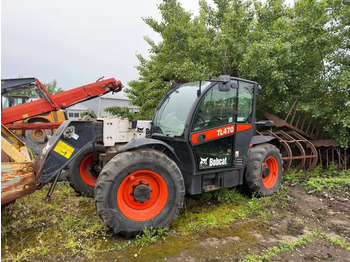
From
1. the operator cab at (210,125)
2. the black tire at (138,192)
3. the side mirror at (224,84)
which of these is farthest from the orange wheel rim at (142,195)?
the side mirror at (224,84)

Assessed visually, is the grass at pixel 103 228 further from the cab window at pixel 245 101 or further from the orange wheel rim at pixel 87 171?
the cab window at pixel 245 101

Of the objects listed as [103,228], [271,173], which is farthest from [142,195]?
[271,173]

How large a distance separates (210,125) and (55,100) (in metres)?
5.13

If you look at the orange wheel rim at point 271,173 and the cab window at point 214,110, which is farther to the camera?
the orange wheel rim at point 271,173

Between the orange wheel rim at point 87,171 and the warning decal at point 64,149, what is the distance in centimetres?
134

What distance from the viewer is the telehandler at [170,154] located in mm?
2984

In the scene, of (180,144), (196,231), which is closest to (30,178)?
(180,144)

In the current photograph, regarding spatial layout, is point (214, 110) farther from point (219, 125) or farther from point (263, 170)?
point (263, 170)

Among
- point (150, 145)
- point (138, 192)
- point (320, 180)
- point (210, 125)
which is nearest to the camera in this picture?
point (138, 192)

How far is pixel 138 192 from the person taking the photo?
305 centimetres

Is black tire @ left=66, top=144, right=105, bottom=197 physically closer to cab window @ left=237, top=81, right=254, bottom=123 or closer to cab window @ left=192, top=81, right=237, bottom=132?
cab window @ left=192, top=81, right=237, bottom=132

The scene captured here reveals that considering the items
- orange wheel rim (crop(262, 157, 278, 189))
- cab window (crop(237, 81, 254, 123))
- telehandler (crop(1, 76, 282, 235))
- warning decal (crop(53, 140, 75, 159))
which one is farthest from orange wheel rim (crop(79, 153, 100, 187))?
orange wheel rim (crop(262, 157, 278, 189))

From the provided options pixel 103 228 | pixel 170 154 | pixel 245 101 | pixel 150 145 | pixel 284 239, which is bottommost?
pixel 284 239

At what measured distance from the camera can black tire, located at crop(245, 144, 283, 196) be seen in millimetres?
4426
